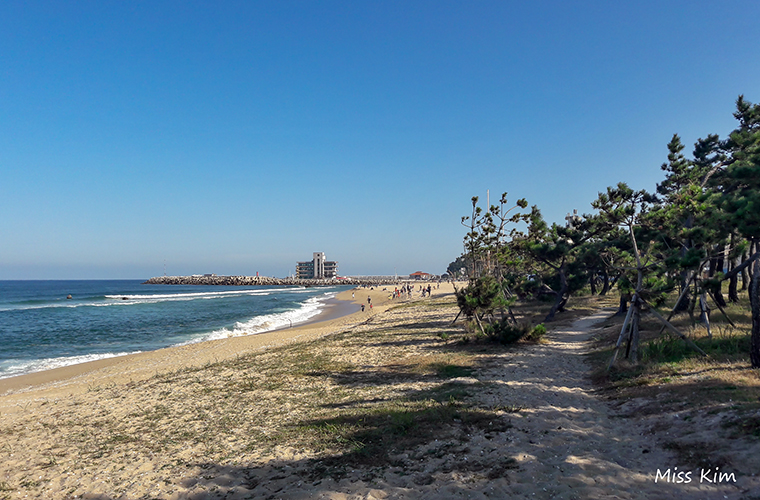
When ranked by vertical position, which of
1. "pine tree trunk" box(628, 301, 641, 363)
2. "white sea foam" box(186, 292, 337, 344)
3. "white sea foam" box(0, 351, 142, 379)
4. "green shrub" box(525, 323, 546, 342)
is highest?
"pine tree trunk" box(628, 301, 641, 363)

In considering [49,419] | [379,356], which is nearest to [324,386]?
[379,356]

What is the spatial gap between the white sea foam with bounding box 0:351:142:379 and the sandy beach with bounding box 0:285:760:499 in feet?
14.9

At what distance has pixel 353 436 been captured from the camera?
24.1 ft

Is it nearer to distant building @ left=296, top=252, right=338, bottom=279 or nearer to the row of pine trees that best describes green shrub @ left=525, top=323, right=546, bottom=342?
the row of pine trees

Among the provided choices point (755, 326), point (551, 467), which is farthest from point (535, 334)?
point (551, 467)

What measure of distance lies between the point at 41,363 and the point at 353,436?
2133 centimetres

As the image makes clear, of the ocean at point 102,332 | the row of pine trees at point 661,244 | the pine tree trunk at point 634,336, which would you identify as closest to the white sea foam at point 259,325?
the ocean at point 102,332

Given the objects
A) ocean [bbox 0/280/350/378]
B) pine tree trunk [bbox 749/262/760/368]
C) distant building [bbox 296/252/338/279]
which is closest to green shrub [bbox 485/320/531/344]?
pine tree trunk [bbox 749/262/760/368]

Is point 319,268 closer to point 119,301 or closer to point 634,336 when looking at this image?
point 119,301

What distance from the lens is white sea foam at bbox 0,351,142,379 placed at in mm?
18683

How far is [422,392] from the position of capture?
9984mm

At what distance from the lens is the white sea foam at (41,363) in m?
18.7

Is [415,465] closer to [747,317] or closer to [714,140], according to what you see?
[747,317]

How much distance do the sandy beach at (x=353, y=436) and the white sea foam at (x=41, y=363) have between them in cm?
455
